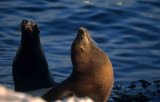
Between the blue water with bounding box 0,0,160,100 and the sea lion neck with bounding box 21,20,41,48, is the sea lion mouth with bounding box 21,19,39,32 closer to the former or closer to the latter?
the sea lion neck with bounding box 21,20,41,48

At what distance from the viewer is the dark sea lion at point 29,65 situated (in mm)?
6863

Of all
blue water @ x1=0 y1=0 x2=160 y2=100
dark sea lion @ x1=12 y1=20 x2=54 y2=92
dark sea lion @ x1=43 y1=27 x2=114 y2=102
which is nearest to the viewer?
dark sea lion @ x1=43 y1=27 x2=114 y2=102

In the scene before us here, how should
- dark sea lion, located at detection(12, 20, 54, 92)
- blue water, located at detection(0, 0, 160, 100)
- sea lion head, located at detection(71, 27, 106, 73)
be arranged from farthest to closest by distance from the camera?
blue water, located at detection(0, 0, 160, 100) → dark sea lion, located at detection(12, 20, 54, 92) → sea lion head, located at detection(71, 27, 106, 73)

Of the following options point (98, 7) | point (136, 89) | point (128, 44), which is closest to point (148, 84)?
point (136, 89)

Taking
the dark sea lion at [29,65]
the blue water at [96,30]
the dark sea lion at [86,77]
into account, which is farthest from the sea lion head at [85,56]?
the blue water at [96,30]

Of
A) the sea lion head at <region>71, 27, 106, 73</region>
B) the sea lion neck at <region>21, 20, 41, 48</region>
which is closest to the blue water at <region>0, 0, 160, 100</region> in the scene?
the sea lion neck at <region>21, 20, 41, 48</region>

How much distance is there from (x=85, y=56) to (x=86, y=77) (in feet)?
1.00

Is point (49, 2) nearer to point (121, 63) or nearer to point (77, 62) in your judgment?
point (121, 63)

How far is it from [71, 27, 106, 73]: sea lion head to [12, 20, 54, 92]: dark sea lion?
1.19m

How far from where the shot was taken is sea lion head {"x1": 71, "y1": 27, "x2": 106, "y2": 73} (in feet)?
18.6

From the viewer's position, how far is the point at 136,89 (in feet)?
25.6

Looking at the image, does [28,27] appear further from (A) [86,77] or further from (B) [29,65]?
(A) [86,77]

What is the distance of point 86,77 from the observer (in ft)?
18.4

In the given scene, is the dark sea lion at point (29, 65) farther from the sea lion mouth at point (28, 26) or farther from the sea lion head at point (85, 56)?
the sea lion head at point (85, 56)
